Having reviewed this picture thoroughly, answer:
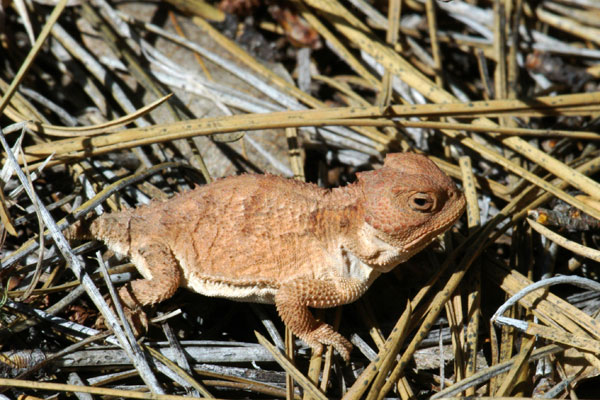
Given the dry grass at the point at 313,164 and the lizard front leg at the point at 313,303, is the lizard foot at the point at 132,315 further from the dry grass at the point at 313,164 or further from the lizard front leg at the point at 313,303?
the lizard front leg at the point at 313,303

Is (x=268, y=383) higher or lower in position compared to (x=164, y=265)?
lower

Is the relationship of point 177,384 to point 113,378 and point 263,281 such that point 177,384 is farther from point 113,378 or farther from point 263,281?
point 263,281

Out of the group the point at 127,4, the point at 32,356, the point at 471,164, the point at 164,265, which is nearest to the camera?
the point at 32,356

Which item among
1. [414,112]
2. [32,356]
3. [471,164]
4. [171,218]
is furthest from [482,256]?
[32,356]

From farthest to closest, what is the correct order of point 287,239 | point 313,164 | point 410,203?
point 313,164
point 287,239
point 410,203

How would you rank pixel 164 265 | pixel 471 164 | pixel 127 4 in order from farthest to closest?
pixel 127 4 → pixel 471 164 → pixel 164 265

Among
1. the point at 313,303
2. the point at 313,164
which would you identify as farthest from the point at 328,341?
the point at 313,164

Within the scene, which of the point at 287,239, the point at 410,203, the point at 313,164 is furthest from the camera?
the point at 313,164

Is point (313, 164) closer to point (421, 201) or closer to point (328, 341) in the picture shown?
point (421, 201)
